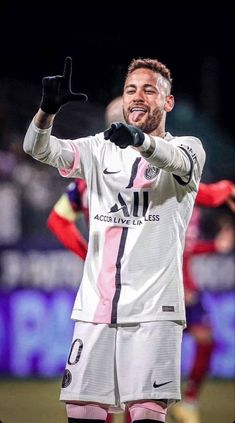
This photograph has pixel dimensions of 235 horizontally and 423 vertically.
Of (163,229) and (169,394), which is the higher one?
(163,229)

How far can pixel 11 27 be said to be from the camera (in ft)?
50.5

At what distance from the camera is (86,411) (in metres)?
4.20

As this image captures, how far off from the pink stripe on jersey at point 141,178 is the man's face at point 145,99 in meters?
0.14

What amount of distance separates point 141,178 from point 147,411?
3.00ft

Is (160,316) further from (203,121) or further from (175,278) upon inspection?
(203,121)

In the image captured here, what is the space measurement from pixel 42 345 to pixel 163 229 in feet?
21.6

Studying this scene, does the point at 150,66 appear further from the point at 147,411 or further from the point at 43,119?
the point at 147,411

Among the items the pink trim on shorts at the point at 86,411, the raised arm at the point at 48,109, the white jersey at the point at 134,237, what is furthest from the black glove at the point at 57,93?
the pink trim on shorts at the point at 86,411

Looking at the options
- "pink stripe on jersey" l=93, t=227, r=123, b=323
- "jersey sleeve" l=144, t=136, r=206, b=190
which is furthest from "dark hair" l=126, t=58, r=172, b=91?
"pink stripe on jersey" l=93, t=227, r=123, b=323

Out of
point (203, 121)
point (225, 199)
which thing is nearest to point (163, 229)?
point (225, 199)

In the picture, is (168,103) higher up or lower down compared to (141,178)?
higher up

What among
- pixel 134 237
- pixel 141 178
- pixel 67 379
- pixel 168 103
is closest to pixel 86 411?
pixel 67 379

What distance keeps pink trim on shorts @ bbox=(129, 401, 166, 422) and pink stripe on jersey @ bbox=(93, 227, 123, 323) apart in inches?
14.4

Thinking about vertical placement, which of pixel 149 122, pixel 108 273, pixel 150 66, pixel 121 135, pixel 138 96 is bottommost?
pixel 108 273
